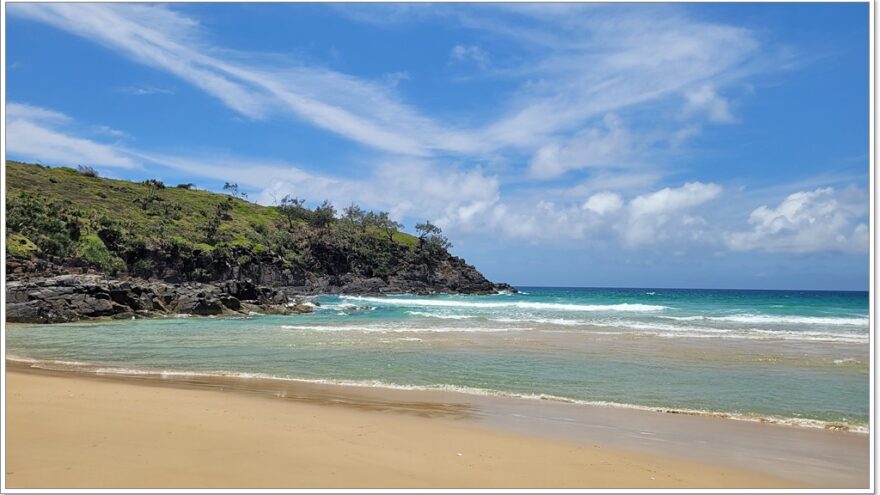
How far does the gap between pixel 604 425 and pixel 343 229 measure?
9057 centimetres

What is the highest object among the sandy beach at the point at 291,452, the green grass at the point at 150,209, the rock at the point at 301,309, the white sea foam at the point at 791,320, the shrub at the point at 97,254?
the green grass at the point at 150,209

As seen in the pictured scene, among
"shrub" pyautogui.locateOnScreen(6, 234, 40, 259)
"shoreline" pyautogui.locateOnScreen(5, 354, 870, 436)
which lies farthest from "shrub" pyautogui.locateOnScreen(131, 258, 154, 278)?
"shoreline" pyautogui.locateOnScreen(5, 354, 870, 436)

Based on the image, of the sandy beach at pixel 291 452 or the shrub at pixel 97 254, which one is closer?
the sandy beach at pixel 291 452

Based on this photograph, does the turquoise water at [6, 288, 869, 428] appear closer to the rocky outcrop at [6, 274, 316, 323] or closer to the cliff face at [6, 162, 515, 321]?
the rocky outcrop at [6, 274, 316, 323]

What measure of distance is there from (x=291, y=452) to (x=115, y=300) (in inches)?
1298

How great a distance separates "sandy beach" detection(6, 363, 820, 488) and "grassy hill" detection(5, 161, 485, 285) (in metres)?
43.2

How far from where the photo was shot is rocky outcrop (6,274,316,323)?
98.0ft

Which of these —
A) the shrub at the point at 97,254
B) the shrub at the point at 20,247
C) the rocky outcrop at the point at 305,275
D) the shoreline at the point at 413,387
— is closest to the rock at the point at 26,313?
the rocky outcrop at the point at 305,275

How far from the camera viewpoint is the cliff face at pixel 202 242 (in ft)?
176

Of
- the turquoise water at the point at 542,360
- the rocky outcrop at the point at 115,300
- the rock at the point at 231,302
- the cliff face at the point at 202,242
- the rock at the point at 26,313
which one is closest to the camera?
the turquoise water at the point at 542,360

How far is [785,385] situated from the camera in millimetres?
12969

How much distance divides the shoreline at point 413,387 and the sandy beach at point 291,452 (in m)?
2.31

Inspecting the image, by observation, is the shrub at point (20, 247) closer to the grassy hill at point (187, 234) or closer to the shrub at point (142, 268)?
the grassy hill at point (187, 234)

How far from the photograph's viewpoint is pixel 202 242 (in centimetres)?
7275
